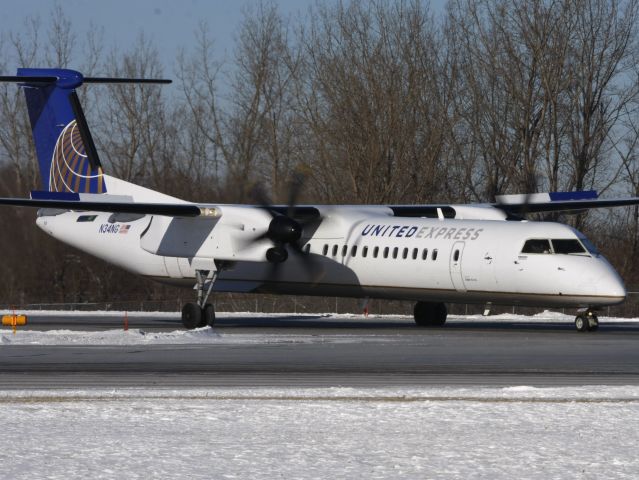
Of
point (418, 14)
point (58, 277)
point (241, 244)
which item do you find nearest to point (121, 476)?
point (241, 244)

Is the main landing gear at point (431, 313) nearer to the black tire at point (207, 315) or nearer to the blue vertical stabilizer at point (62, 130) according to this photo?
the black tire at point (207, 315)

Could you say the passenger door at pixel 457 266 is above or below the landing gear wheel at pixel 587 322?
above

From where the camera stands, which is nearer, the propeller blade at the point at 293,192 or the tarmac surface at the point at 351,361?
the tarmac surface at the point at 351,361

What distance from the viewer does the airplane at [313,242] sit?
85.3 ft

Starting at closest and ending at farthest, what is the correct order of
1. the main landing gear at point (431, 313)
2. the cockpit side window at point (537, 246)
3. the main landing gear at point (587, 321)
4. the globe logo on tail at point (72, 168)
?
1. the cockpit side window at point (537, 246)
2. the main landing gear at point (587, 321)
3. the main landing gear at point (431, 313)
4. the globe logo on tail at point (72, 168)

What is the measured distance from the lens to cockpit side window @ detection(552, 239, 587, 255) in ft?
84.5

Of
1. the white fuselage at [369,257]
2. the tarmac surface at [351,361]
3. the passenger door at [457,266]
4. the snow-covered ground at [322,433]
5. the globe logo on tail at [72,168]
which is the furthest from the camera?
the globe logo on tail at [72,168]

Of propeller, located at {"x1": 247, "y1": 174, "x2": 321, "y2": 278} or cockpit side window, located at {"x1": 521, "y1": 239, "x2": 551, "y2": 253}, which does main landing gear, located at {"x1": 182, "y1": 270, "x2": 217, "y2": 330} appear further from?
cockpit side window, located at {"x1": 521, "y1": 239, "x2": 551, "y2": 253}

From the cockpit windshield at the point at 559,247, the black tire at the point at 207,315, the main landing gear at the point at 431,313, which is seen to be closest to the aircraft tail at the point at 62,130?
the black tire at the point at 207,315

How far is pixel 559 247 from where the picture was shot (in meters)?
25.8

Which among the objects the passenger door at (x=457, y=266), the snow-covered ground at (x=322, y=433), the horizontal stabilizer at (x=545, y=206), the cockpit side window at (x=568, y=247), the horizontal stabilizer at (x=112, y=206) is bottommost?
the snow-covered ground at (x=322, y=433)

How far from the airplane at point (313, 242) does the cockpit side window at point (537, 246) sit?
1.2 inches

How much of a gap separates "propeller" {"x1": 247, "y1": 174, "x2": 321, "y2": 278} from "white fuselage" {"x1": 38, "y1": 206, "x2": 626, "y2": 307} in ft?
0.33

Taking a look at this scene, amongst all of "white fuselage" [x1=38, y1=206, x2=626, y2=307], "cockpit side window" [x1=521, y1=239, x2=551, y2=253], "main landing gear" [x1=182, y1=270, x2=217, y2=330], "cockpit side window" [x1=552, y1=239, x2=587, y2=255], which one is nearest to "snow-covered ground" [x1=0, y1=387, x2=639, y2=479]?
"white fuselage" [x1=38, y1=206, x2=626, y2=307]
